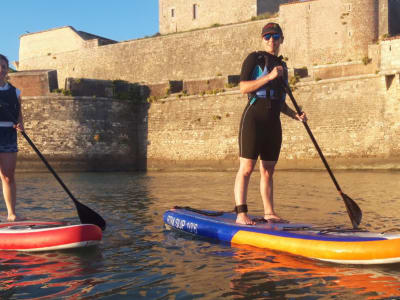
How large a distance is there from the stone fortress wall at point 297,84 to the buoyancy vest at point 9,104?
16268 millimetres

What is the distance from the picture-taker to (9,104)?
5.71m

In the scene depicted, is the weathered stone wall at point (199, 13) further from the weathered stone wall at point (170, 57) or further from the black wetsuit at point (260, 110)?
the black wetsuit at point (260, 110)

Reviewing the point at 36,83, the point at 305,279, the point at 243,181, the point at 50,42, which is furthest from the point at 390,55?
the point at 50,42

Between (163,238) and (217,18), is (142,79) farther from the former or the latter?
(163,238)

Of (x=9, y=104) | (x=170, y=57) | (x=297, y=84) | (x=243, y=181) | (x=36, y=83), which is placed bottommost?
(x=243, y=181)

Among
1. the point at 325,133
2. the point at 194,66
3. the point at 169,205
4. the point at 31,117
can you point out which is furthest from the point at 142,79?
the point at 169,205

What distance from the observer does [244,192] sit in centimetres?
498

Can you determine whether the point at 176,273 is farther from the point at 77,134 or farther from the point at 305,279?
the point at 77,134

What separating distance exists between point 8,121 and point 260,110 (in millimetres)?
3022

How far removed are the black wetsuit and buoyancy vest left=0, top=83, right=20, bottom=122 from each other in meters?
2.79

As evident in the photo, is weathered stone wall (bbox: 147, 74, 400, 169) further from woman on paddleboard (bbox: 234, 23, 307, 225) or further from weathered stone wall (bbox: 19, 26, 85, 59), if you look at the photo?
woman on paddleboard (bbox: 234, 23, 307, 225)

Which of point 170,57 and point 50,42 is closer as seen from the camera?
point 170,57

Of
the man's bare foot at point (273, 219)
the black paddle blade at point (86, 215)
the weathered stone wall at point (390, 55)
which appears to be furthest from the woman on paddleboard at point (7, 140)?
the weathered stone wall at point (390, 55)

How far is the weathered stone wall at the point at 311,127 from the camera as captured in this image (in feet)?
63.6
